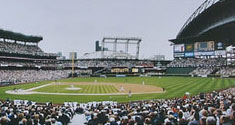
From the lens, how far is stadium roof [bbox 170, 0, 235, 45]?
82.9m

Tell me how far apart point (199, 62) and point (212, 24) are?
15743 mm

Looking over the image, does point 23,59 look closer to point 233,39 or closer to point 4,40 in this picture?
point 4,40

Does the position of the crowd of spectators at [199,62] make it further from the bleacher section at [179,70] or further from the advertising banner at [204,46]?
the advertising banner at [204,46]

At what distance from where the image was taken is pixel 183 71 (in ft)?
318

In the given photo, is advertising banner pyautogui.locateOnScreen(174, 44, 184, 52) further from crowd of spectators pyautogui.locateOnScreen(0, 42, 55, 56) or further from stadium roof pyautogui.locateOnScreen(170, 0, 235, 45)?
crowd of spectators pyautogui.locateOnScreen(0, 42, 55, 56)

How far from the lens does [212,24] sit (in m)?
91.8

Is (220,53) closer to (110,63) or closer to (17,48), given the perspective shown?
(110,63)

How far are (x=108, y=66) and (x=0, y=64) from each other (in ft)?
158

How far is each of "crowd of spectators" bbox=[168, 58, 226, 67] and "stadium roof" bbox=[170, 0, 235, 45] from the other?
25.0 ft

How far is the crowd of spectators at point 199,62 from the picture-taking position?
89125 mm

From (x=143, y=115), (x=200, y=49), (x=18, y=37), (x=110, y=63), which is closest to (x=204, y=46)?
(x=200, y=49)

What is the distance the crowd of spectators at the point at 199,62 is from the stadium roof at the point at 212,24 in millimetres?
7629

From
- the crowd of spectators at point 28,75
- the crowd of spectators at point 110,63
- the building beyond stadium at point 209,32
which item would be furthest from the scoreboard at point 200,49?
the crowd of spectators at point 28,75

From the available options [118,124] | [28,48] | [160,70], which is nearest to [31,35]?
[28,48]
